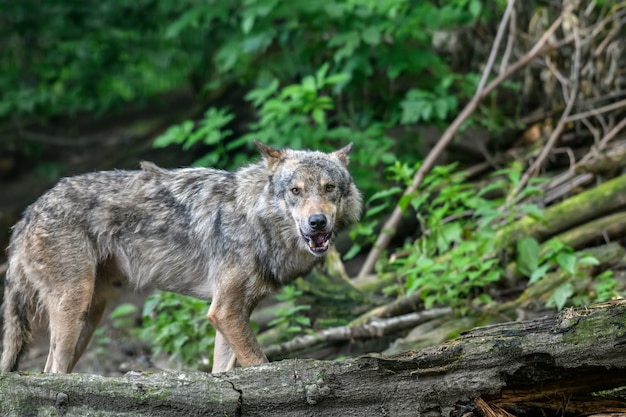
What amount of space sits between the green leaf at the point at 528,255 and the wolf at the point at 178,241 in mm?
2023

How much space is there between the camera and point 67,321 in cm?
525

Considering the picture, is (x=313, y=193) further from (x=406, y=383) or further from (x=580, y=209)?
(x=580, y=209)

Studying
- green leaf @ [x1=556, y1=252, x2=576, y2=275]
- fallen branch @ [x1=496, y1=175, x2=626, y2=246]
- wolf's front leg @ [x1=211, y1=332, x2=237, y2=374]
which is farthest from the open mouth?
fallen branch @ [x1=496, y1=175, x2=626, y2=246]

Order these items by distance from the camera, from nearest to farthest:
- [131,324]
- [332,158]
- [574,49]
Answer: [332,158] < [131,324] < [574,49]

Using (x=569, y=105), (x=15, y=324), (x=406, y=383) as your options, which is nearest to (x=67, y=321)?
(x=15, y=324)

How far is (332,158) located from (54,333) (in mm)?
2253

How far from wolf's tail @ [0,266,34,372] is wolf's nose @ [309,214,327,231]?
2.09 meters

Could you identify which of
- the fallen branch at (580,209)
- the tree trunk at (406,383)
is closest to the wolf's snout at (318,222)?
the tree trunk at (406,383)

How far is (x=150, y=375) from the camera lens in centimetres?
345

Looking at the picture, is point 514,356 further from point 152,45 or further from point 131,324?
point 152,45

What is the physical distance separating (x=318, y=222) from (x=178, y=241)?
1217 millimetres

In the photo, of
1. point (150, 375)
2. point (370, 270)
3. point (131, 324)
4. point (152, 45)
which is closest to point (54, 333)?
point (150, 375)

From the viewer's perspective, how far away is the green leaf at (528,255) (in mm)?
6932

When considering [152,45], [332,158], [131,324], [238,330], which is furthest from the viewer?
[152,45]
